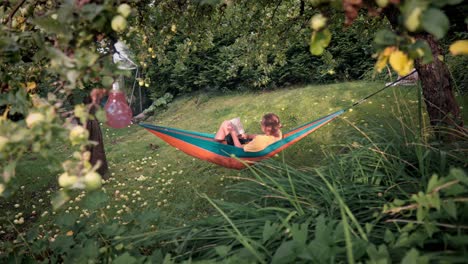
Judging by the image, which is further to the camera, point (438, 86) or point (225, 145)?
point (225, 145)

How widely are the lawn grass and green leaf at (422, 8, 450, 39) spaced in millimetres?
1605

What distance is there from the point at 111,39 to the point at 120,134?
7.16 m

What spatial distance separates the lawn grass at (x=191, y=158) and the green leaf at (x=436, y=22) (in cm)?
161

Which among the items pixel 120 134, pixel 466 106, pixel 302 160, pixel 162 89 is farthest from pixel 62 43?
pixel 162 89

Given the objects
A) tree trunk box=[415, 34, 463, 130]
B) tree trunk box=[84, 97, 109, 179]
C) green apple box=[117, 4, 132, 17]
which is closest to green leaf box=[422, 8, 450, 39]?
green apple box=[117, 4, 132, 17]

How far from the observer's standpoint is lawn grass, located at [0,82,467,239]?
13.1 ft

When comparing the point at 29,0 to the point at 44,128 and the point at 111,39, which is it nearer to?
the point at 111,39

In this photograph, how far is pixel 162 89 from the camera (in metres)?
9.60

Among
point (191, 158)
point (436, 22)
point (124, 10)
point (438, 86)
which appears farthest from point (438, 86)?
point (191, 158)

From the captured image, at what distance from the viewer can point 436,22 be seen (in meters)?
0.66

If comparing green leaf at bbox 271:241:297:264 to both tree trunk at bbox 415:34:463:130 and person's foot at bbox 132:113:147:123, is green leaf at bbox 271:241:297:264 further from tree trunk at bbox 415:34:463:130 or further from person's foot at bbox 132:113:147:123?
person's foot at bbox 132:113:147:123

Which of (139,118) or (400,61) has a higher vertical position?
(400,61)

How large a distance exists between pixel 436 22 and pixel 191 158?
4736mm

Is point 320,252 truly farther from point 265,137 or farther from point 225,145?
point 265,137
